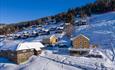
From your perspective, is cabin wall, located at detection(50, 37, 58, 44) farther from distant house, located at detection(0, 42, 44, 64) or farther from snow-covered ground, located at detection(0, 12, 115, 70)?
distant house, located at detection(0, 42, 44, 64)

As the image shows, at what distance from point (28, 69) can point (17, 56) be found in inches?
333

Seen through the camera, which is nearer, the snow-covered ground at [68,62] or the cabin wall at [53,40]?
the snow-covered ground at [68,62]

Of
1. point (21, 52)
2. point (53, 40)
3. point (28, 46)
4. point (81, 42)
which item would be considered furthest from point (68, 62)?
point (53, 40)

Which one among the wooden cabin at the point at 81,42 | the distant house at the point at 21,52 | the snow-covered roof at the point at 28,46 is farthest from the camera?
the wooden cabin at the point at 81,42

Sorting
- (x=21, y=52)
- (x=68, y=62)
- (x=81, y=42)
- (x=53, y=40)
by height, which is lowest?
(x=68, y=62)

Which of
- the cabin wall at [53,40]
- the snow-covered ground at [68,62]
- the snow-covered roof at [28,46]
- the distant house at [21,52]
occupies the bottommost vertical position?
the snow-covered ground at [68,62]

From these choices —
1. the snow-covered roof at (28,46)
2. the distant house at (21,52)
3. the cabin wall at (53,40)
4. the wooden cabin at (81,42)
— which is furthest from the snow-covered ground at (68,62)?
the cabin wall at (53,40)

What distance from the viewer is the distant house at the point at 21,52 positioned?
151ft

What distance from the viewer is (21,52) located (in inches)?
1860

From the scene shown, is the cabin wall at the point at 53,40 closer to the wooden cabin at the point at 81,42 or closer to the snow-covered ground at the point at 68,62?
Answer: the wooden cabin at the point at 81,42

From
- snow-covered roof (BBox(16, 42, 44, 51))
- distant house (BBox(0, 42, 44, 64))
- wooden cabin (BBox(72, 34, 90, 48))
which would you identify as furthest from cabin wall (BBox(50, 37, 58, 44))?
distant house (BBox(0, 42, 44, 64))

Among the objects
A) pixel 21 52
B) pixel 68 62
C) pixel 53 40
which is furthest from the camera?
pixel 53 40

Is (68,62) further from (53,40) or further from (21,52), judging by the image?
(53,40)

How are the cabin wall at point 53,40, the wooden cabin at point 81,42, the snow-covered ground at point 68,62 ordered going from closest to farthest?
the snow-covered ground at point 68,62 → the wooden cabin at point 81,42 → the cabin wall at point 53,40
